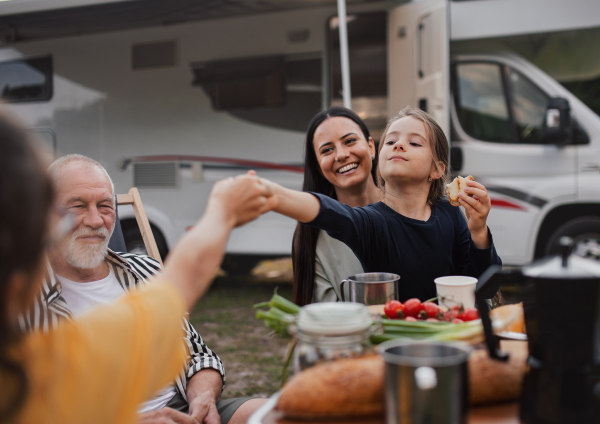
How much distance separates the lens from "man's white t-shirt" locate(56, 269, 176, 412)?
188cm

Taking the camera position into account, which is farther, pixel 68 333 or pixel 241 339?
pixel 241 339

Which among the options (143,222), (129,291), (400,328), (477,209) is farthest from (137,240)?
(400,328)

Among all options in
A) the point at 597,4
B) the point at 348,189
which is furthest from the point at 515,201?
the point at 348,189

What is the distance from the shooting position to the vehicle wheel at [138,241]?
625 cm

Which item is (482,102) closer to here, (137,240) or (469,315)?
(137,240)

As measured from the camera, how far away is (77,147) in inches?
253

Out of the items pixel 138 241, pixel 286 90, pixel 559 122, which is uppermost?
pixel 286 90

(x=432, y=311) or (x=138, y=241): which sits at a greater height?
(x=432, y=311)

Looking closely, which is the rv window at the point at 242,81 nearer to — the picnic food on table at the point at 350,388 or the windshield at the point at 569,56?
the windshield at the point at 569,56

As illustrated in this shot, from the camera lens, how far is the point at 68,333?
2.92 ft

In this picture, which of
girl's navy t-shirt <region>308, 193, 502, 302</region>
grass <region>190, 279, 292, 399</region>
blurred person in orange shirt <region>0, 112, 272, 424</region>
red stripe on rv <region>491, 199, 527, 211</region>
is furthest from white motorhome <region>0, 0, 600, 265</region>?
blurred person in orange shirt <region>0, 112, 272, 424</region>

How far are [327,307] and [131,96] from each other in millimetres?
5718

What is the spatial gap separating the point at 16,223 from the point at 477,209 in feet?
5.32

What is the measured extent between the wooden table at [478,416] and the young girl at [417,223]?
0.81 meters
